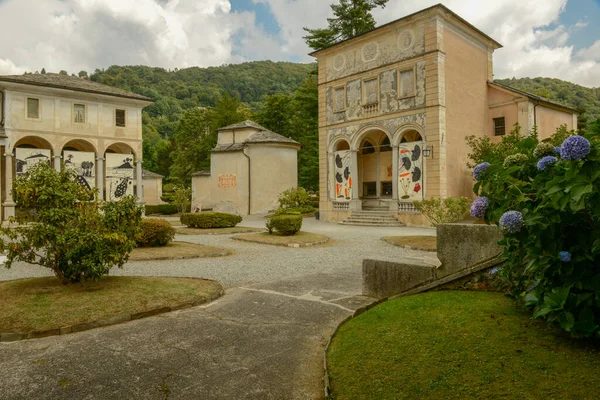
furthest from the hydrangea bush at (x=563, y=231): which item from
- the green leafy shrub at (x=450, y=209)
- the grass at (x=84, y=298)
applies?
the green leafy shrub at (x=450, y=209)

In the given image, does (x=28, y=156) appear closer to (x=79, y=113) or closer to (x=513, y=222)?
(x=79, y=113)

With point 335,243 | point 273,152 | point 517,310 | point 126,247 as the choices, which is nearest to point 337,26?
point 273,152

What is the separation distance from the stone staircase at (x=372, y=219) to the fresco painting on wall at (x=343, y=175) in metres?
1.68

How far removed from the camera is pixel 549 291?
3.36 metres

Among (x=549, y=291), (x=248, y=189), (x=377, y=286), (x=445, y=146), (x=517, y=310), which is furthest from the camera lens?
(x=248, y=189)

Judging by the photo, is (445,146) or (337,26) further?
(337,26)

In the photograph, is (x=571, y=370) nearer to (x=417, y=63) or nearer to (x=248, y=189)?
(x=417, y=63)

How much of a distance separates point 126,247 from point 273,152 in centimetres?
2788

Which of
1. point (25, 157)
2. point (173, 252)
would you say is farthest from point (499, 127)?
point (25, 157)

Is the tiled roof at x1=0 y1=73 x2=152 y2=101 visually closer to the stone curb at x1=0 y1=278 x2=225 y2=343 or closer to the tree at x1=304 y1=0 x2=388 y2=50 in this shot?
the tree at x1=304 y1=0 x2=388 y2=50

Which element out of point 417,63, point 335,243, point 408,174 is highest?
point 417,63

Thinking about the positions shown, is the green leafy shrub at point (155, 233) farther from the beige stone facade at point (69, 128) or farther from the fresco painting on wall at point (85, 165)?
the fresco painting on wall at point (85, 165)

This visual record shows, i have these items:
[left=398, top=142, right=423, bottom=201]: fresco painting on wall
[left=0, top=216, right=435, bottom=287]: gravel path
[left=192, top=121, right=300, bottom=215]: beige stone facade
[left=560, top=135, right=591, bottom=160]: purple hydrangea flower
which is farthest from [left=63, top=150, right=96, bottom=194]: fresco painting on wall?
[left=560, top=135, right=591, bottom=160]: purple hydrangea flower

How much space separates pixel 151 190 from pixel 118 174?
19054mm
